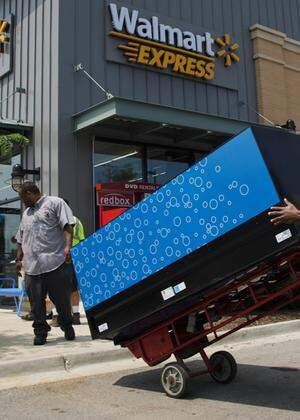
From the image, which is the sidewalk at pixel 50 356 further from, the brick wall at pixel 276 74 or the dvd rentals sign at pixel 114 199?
the brick wall at pixel 276 74

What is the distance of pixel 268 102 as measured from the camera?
13672 mm

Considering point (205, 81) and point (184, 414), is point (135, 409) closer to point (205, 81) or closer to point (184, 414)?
point (184, 414)

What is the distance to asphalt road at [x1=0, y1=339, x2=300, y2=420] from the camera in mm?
3945

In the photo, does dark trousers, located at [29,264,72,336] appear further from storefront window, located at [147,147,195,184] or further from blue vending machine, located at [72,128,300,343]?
storefront window, located at [147,147,195,184]

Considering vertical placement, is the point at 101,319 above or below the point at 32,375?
above

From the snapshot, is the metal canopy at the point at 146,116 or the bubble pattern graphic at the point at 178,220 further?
the metal canopy at the point at 146,116

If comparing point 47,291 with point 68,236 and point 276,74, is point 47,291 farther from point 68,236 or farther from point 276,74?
point 276,74

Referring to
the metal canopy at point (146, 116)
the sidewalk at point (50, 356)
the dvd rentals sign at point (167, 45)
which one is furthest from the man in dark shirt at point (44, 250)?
the dvd rentals sign at point (167, 45)

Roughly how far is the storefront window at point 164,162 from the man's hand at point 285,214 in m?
8.51

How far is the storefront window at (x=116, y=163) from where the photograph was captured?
1114 centimetres

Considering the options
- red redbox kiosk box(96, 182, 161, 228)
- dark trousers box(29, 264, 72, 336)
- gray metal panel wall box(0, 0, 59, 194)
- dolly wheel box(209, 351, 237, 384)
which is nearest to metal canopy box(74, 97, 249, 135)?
gray metal panel wall box(0, 0, 59, 194)

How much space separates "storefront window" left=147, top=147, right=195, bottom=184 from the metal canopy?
1636 mm

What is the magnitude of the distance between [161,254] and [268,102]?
10.5 meters

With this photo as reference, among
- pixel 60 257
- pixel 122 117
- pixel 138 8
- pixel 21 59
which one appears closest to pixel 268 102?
pixel 138 8
